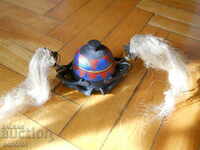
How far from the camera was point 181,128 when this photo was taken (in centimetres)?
69

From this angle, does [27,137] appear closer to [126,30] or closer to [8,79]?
[8,79]

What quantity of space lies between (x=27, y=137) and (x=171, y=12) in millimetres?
828

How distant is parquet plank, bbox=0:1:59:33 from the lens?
0.99 meters

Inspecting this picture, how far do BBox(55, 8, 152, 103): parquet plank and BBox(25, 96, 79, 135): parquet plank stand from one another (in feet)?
0.10

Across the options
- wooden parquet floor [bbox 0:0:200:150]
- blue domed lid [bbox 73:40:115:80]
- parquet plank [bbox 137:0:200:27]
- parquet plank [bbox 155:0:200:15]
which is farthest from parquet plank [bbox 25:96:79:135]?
parquet plank [bbox 155:0:200:15]

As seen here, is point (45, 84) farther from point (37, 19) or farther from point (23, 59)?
point (37, 19)

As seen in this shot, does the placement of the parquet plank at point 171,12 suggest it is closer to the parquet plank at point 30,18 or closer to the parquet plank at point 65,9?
the parquet plank at point 65,9

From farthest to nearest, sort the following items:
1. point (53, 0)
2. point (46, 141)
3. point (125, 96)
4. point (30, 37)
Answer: point (53, 0) < point (30, 37) < point (125, 96) < point (46, 141)

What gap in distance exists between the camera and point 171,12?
3.59 feet

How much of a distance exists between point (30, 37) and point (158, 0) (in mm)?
642

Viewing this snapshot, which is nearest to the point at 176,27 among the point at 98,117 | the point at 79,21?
the point at 79,21

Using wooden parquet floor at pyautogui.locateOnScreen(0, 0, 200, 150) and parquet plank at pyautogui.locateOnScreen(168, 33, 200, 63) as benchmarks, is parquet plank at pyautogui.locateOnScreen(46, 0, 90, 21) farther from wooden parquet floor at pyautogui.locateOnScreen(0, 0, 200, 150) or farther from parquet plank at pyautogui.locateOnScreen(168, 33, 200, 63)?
parquet plank at pyautogui.locateOnScreen(168, 33, 200, 63)

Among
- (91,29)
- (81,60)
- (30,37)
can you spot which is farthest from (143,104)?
(30,37)

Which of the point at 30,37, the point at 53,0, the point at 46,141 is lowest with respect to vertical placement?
the point at 46,141
